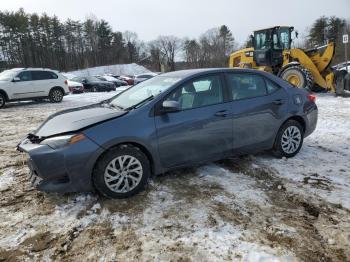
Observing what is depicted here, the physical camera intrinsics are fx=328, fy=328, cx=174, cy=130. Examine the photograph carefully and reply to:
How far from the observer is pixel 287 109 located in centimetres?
534

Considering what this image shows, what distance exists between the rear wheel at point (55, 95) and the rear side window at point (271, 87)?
12.4 m

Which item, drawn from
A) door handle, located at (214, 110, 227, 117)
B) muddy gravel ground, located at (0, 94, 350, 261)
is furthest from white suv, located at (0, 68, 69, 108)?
door handle, located at (214, 110, 227, 117)

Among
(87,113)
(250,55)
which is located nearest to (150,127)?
(87,113)

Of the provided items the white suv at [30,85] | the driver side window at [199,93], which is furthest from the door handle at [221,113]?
the white suv at [30,85]

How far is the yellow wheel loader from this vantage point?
13242mm

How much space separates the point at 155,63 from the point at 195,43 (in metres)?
12.9

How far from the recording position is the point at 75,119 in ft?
13.8

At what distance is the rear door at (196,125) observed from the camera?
4211mm

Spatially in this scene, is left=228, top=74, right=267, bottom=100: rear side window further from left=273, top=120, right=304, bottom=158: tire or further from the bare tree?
the bare tree

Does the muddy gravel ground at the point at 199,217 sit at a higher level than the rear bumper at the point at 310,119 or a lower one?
lower

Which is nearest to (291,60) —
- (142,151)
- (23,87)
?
(23,87)

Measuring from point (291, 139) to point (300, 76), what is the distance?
8629mm

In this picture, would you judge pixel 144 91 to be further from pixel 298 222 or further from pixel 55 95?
pixel 55 95

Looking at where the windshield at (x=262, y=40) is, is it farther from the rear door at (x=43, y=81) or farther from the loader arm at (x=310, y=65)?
the rear door at (x=43, y=81)
